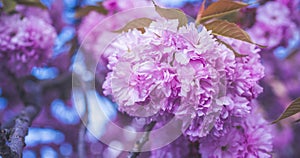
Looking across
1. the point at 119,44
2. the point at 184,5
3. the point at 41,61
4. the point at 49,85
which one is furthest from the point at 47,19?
the point at 119,44

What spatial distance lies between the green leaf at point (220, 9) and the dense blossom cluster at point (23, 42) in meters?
0.55

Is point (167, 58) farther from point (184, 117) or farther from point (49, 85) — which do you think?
point (49, 85)

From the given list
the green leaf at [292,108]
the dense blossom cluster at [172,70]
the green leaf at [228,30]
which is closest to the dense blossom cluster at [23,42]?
the dense blossom cluster at [172,70]

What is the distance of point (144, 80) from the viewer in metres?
0.98

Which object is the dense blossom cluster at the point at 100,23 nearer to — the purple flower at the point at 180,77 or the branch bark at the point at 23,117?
the branch bark at the point at 23,117

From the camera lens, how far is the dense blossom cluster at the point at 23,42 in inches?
57.1

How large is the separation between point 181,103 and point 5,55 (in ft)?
2.29

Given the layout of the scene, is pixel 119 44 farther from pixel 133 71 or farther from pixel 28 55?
pixel 28 55

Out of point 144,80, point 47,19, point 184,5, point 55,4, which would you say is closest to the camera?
point 144,80

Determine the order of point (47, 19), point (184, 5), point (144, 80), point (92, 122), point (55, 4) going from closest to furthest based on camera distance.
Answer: point (144, 80) < point (92, 122) < point (47, 19) < point (184, 5) < point (55, 4)

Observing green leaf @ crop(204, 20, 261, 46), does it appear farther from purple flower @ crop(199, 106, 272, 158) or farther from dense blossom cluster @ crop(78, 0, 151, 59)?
dense blossom cluster @ crop(78, 0, 151, 59)

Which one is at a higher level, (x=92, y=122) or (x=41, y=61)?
(x=41, y=61)

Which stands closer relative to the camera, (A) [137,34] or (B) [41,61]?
(A) [137,34]

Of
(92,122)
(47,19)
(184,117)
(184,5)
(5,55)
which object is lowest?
(184,117)
